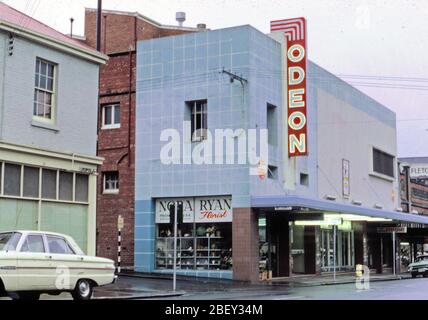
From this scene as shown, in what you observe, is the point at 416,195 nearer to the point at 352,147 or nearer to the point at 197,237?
the point at 352,147

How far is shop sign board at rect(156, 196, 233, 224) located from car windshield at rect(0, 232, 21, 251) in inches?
601

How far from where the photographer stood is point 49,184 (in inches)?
793

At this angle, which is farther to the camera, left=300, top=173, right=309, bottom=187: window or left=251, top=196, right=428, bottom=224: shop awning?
left=300, top=173, right=309, bottom=187: window

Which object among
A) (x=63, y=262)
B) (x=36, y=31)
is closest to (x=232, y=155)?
(x=36, y=31)

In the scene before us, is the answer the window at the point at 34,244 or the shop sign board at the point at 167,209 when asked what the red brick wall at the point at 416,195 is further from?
the window at the point at 34,244

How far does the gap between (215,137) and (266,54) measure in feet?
15.4

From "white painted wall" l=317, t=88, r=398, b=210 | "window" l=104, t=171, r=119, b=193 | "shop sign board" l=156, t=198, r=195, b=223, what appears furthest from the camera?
"white painted wall" l=317, t=88, r=398, b=210

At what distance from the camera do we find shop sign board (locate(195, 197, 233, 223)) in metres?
29.9

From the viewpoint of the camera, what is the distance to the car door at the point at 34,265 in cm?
1415

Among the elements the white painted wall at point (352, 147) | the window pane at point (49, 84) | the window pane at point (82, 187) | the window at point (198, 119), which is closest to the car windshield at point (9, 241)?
the window pane at point (82, 187)

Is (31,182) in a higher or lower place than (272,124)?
lower

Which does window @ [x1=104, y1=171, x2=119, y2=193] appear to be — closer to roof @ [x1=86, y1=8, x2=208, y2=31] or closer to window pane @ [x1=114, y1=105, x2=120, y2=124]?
window pane @ [x1=114, y1=105, x2=120, y2=124]

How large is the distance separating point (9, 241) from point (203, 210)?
1675cm

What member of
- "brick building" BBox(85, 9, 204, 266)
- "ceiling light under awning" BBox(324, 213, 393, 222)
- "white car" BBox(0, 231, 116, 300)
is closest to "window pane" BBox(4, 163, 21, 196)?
"white car" BBox(0, 231, 116, 300)
